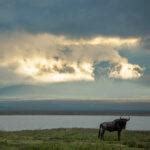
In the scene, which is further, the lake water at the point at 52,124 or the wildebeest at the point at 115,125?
the lake water at the point at 52,124

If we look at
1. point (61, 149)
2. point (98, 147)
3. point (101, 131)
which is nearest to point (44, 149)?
point (61, 149)

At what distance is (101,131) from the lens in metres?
47.6

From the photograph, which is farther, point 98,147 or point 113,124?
point 113,124

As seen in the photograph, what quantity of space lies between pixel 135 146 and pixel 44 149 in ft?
27.5

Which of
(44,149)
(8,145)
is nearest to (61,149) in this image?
(44,149)

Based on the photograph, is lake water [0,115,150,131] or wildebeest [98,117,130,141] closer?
wildebeest [98,117,130,141]

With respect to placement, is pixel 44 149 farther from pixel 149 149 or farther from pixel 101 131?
pixel 101 131

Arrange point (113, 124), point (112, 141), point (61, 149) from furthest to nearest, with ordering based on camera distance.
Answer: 1. point (113, 124)
2. point (112, 141)
3. point (61, 149)

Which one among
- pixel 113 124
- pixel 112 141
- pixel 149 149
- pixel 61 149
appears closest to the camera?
pixel 61 149

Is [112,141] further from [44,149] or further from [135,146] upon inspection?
[44,149]

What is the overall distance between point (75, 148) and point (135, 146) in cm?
617

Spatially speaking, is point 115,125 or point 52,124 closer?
point 115,125

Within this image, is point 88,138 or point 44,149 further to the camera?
point 88,138

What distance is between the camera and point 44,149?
36.4 meters
